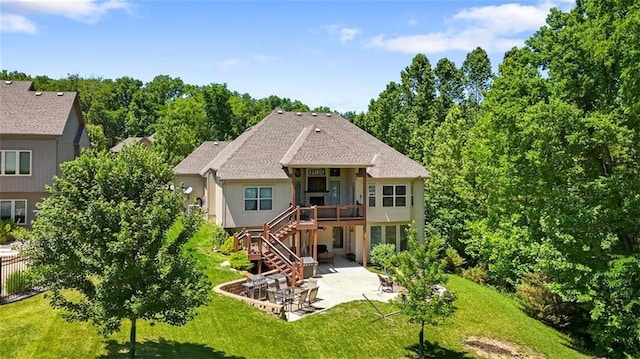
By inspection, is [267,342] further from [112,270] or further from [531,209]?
[531,209]

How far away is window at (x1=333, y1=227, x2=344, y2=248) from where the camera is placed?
95.1 feet

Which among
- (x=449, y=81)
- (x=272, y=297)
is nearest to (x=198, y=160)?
(x=272, y=297)

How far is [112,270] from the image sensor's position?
1015cm

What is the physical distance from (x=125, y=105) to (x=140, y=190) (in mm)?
97768

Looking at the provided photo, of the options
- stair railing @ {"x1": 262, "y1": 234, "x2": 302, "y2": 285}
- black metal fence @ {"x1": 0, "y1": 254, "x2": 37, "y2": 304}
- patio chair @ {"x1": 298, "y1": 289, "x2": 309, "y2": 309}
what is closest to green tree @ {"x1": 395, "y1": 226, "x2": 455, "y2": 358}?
patio chair @ {"x1": 298, "y1": 289, "x2": 309, "y2": 309}

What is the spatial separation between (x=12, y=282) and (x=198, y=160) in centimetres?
2049

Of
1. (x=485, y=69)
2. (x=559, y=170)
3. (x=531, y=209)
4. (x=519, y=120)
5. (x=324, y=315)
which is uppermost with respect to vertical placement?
(x=485, y=69)

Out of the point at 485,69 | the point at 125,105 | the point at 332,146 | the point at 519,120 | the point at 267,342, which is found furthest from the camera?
the point at 125,105

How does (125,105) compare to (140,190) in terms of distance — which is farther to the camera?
(125,105)

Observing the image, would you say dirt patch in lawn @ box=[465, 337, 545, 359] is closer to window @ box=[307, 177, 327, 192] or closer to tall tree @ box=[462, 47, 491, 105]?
window @ box=[307, 177, 327, 192]

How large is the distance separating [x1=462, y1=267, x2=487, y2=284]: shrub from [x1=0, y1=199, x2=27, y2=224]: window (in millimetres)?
25817

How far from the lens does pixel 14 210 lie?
27359mm

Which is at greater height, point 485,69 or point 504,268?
point 485,69

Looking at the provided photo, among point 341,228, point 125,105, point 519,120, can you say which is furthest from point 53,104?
point 125,105
